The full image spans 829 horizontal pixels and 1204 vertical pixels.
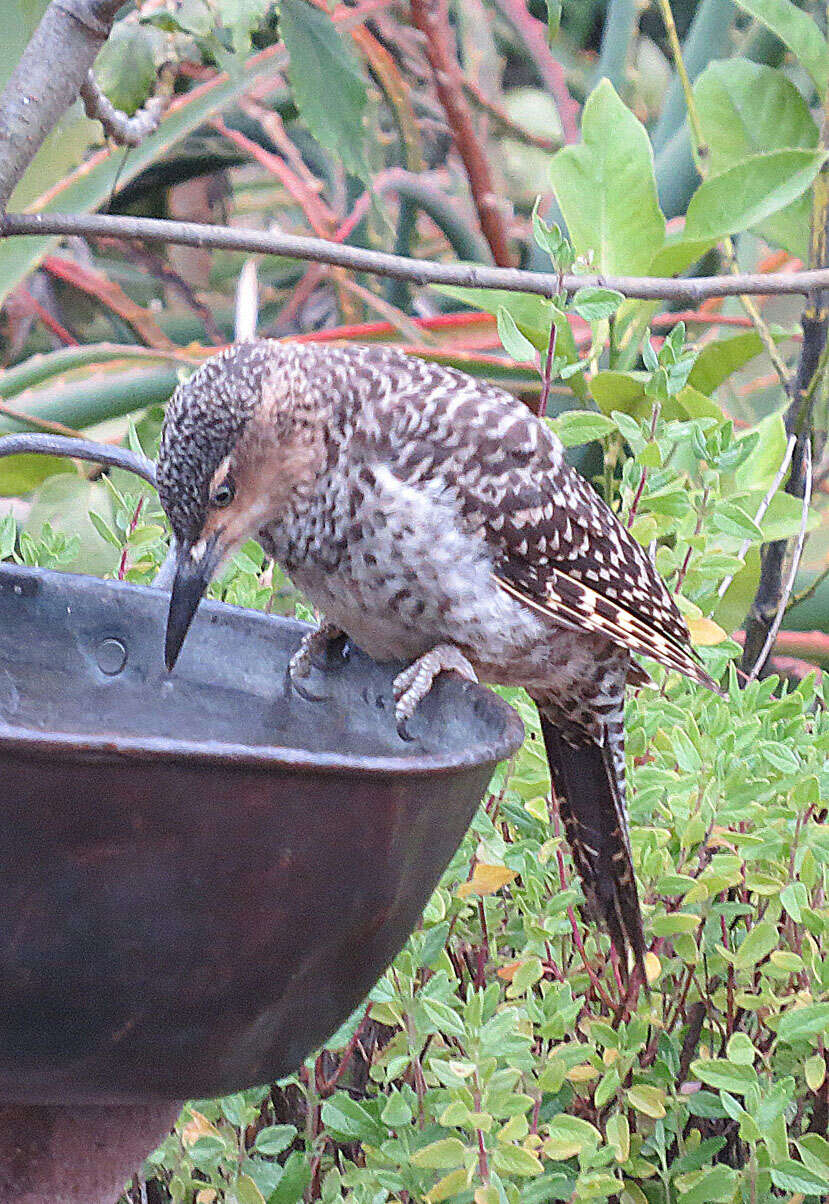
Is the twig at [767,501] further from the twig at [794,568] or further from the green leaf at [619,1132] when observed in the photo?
the green leaf at [619,1132]

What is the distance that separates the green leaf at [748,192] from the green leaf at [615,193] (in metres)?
0.08

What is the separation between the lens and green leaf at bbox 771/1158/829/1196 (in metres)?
1.18

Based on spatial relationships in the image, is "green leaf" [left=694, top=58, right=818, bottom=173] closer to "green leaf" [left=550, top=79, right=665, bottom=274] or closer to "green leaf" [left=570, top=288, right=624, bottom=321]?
"green leaf" [left=550, top=79, right=665, bottom=274]

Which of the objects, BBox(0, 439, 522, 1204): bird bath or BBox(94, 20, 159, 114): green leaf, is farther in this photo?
BBox(94, 20, 159, 114): green leaf

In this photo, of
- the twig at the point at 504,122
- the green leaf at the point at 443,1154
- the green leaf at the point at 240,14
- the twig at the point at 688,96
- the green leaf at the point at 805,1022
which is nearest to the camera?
the green leaf at the point at 443,1154

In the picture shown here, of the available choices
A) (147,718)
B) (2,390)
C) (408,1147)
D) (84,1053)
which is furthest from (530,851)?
(2,390)

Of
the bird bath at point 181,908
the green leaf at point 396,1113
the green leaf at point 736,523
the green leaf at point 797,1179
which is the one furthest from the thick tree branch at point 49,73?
the green leaf at point 797,1179

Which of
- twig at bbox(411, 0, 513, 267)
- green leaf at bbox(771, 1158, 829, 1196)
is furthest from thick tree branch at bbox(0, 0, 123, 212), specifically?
twig at bbox(411, 0, 513, 267)

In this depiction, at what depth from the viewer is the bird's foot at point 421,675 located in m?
1.22

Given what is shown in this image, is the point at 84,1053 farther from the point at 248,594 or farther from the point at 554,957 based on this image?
→ the point at 248,594

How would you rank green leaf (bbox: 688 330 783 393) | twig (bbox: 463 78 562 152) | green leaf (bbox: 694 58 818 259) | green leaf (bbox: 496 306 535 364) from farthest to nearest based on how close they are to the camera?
twig (bbox: 463 78 562 152)
green leaf (bbox: 694 58 818 259)
green leaf (bbox: 688 330 783 393)
green leaf (bbox: 496 306 535 364)

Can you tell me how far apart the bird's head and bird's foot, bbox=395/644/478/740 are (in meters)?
0.20

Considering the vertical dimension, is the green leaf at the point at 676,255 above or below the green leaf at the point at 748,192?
below

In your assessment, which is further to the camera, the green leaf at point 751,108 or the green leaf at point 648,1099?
the green leaf at point 751,108
